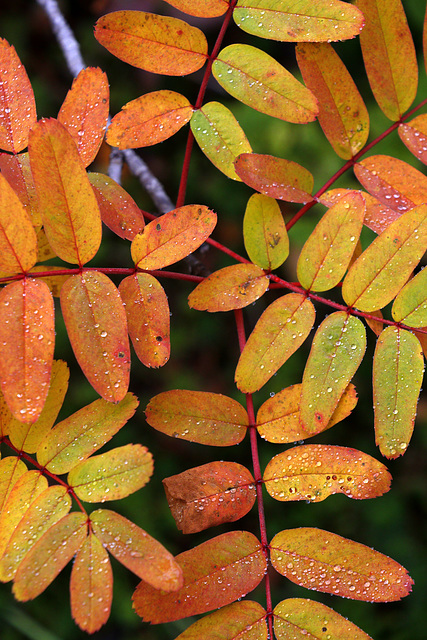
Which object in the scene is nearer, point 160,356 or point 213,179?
point 160,356

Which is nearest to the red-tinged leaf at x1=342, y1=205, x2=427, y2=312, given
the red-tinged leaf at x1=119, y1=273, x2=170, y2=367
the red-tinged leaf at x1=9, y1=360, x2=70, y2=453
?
the red-tinged leaf at x1=119, y1=273, x2=170, y2=367

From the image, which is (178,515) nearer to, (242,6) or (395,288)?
(395,288)

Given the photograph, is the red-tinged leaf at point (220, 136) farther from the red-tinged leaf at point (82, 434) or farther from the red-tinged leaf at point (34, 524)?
the red-tinged leaf at point (34, 524)

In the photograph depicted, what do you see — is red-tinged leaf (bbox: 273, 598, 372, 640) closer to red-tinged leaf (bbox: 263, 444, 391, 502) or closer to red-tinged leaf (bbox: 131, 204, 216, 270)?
red-tinged leaf (bbox: 263, 444, 391, 502)

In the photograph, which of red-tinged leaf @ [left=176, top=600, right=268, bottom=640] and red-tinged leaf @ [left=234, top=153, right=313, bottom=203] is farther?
red-tinged leaf @ [left=234, top=153, right=313, bottom=203]

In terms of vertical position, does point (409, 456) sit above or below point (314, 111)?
below

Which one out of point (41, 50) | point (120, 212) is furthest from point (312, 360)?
point (41, 50)
